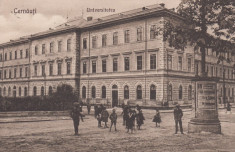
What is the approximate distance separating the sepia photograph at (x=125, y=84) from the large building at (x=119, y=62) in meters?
0.14

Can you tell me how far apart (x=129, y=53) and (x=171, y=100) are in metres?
8.35

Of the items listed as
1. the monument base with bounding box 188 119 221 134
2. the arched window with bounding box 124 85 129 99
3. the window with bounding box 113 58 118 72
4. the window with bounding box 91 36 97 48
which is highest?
the window with bounding box 91 36 97 48

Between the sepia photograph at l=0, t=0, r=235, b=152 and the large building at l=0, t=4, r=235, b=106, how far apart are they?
5.4 inches

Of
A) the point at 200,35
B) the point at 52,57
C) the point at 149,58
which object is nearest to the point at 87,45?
the point at 52,57

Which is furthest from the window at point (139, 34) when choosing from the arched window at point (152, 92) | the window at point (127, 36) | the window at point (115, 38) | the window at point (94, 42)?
the window at point (94, 42)

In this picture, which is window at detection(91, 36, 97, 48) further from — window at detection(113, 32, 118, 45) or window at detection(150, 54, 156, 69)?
window at detection(150, 54, 156, 69)

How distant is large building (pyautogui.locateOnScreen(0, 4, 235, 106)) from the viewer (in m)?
38.3

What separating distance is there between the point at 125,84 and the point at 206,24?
2545 centimetres

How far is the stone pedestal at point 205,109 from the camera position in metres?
15.9

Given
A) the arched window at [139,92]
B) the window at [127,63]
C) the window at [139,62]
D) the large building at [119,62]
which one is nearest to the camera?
the large building at [119,62]

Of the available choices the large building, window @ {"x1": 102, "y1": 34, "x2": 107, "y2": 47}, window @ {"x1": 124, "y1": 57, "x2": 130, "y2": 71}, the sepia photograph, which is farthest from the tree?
window @ {"x1": 102, "y1": 34, "x2": 107, "y2": 47}

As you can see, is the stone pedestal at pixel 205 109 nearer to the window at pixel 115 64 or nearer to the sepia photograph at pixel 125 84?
the sepia photograph at pixel 125 84

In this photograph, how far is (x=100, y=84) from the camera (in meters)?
45.0

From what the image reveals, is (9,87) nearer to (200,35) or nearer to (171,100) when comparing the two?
(171,100)
